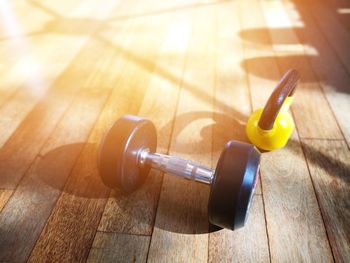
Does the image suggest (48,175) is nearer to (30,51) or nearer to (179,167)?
(179,167)

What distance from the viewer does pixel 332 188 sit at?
1080 mm

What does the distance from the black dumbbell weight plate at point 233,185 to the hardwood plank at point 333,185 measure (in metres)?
0.36

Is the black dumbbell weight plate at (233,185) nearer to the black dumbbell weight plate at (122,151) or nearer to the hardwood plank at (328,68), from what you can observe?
the black dumbbell weight plate at (122,151)

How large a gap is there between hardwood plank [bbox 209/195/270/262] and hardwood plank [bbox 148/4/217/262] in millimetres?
32

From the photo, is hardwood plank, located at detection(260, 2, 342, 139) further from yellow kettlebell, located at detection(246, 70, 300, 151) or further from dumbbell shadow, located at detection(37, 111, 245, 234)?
dumbbell shadow, located at detection(37, 111, 245, 234)

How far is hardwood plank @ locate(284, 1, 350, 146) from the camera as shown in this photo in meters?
1.44

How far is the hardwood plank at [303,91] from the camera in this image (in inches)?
52.6

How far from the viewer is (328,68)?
1.73 m

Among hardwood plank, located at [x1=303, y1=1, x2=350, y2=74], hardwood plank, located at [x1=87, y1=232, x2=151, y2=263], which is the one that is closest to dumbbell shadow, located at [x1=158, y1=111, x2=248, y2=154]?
hardwood plank, located at [x1=87, y1=232, x2=151, y2=263]

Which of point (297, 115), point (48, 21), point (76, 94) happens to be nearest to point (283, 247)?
point (297, 115)

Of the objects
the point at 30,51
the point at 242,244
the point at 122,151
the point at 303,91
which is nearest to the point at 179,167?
the point at 122,151

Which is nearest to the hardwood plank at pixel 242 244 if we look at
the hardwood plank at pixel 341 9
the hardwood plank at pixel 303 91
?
the hardwood plank at pixel 303 91

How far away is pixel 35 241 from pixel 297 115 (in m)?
1.15

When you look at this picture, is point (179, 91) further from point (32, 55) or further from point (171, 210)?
point (32, 55)
